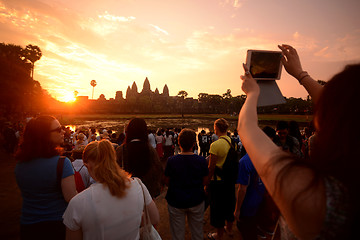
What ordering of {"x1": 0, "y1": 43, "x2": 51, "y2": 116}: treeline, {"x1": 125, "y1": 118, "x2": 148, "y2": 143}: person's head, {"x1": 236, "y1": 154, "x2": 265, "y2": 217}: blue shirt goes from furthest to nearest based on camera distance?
{"x1": 0, "y1": 43, "x2": 51, "y2": 116}: treeline < {"x1": 125, "y1": 118, "x2": 148, "y2": 143}: person's head < {"x1": 236, "y1": 154, "x2": 265, "y2": 217}: blue shirt

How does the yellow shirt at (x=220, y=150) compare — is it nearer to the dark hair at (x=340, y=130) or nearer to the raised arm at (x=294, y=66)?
the raised arm at (x=294, y=66)

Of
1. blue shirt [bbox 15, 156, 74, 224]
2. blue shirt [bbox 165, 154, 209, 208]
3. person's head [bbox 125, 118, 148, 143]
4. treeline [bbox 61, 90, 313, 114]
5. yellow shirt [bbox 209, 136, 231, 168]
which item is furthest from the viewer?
treeline [bbox 61, 90, 313, 114]

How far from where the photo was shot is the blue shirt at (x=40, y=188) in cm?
218

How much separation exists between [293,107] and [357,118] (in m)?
A: 104

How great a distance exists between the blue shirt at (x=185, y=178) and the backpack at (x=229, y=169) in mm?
737

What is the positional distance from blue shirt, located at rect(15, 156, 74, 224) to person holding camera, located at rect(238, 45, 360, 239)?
7.98ft

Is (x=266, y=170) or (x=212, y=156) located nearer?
(x=266, y=170)

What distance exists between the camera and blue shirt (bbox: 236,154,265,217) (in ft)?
10.2

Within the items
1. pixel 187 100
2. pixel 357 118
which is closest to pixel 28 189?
pixel 357 118

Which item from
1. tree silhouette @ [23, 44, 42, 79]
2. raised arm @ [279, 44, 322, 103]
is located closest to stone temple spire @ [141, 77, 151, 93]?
tree silhouette @ [23, 44, 42, 79]

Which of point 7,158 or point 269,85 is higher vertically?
point 269,85

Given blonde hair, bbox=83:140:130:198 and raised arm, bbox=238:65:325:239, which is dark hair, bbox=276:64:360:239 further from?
blonde hair, bbox=83:140:130:198

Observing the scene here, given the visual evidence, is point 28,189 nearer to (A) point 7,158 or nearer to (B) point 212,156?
(B) point 212,156

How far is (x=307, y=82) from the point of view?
1.40 metres
